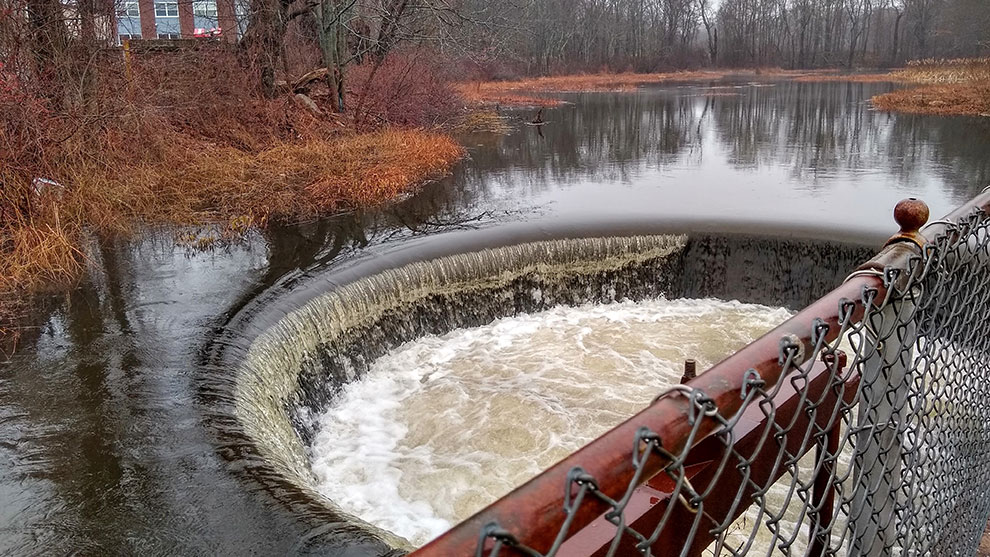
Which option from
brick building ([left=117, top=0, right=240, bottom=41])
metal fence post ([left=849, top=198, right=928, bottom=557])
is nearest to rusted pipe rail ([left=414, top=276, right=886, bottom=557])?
metal fence post ([left=849, top=198, right=928, bottom=557])

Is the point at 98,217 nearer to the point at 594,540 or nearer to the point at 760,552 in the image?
the point at 760,552

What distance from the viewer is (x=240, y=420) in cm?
523

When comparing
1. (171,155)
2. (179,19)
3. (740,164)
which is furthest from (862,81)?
(171,155)

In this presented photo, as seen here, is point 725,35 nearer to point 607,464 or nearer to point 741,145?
point 741,145

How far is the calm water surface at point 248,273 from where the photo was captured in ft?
13.3

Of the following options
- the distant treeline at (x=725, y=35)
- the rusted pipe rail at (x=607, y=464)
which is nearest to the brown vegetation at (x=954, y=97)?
the rusted pipe rail at (x=607, y=464)

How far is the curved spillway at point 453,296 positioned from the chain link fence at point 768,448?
3.39 m

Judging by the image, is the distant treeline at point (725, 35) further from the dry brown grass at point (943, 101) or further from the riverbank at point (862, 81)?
the dry brown grass at point (943, 101)

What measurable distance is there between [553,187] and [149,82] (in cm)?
740

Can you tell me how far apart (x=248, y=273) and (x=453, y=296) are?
236 cm

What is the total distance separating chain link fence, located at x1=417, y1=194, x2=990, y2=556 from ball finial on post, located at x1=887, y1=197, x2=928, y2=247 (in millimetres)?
10

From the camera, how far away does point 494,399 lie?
7.23m

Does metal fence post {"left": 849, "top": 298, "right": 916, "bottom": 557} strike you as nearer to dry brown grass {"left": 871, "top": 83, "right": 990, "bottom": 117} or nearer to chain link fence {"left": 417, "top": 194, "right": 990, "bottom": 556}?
chain link fence {"left": 417, "top": 194, "right": 990, "bottom": 556}

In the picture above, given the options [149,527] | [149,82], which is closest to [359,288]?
[149,527]
